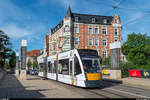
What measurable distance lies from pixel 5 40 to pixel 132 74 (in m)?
33.4

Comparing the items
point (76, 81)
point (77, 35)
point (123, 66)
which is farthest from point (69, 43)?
point (76, 81)

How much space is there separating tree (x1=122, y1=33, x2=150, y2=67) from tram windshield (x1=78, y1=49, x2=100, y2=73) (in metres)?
43.0

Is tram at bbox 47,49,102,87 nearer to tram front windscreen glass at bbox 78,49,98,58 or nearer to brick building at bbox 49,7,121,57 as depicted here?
tram front windscreen glass at bbox 78,49,98,58

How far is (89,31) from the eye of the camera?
49.3 metres

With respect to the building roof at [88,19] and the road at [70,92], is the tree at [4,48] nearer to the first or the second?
the building roof at [88,19]

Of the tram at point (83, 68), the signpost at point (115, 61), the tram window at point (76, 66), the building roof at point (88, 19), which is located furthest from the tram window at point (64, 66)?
the building roof at point (88, 19)

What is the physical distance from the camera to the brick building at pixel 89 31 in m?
46.9

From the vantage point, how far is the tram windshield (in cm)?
1448

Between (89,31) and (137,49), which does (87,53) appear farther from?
(137,49)

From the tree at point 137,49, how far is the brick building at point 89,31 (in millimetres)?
9671

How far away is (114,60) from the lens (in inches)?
990

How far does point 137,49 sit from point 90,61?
4572 centimetres

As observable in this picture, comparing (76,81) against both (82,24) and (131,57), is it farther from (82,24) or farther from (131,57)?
(131,57)

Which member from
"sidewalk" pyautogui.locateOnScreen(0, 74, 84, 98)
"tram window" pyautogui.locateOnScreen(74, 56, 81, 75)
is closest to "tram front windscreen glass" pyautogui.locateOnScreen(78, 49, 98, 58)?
"tram window" pyautogui.locateOnScreen(74, 56, 81, 75)
